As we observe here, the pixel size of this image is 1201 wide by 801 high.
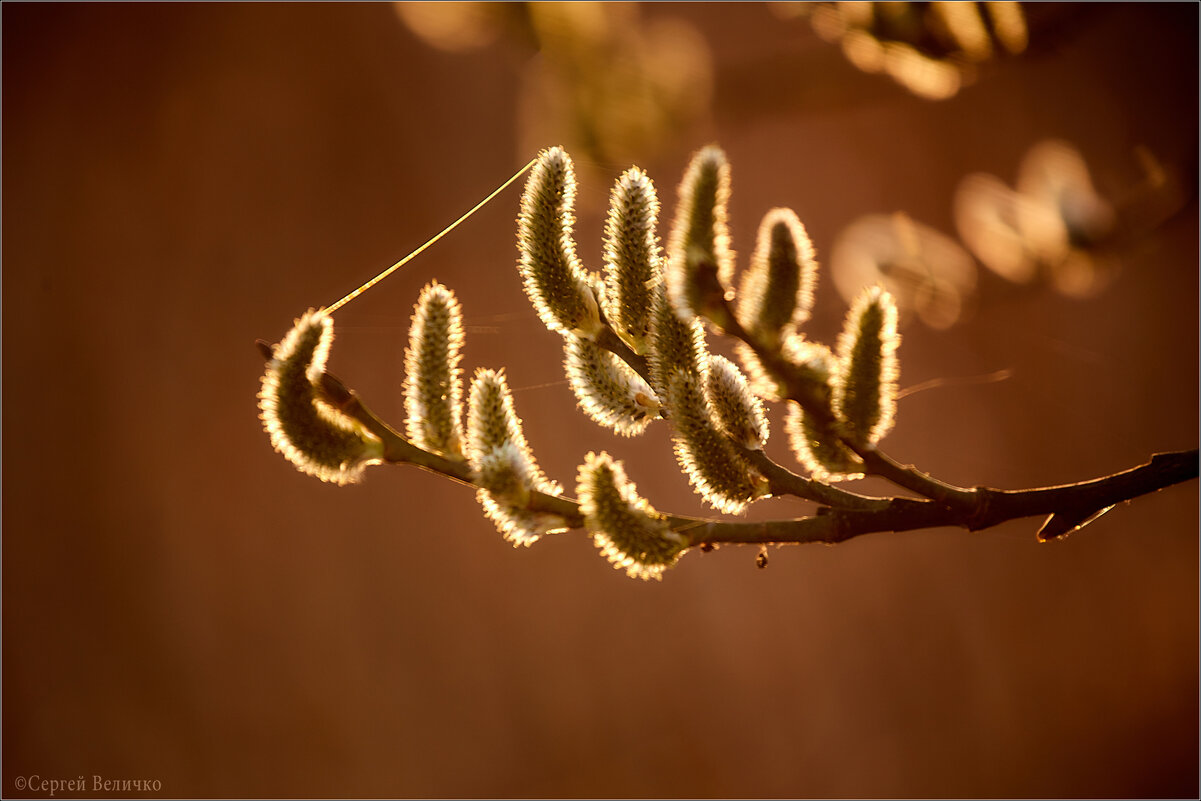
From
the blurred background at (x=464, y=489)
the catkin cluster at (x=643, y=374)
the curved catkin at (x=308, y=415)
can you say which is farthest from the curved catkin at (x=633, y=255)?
the blurred background at (x=464, y=489)

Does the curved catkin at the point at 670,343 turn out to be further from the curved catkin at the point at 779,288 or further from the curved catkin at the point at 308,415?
the curved catkin at the point at 308,415

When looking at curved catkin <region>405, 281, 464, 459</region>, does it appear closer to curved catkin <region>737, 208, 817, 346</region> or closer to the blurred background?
curved catkin <region>737, 208, 817, 346</region>

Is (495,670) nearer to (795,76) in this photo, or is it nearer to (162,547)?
(162,547)

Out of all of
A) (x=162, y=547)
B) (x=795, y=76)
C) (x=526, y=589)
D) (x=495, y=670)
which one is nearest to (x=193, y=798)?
(x=162, y=547)

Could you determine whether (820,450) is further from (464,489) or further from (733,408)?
(464,489)

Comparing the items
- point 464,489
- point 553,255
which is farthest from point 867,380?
point 464,489
